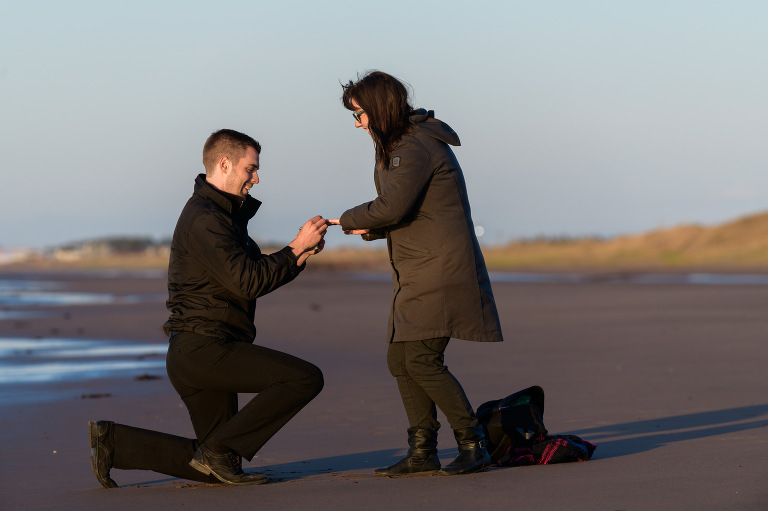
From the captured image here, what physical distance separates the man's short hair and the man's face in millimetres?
21

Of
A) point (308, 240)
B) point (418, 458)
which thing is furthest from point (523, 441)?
point (308, 240)

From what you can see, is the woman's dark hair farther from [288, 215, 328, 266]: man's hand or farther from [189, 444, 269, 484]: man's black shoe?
[189, 444, 269, 484]: man's black shoe

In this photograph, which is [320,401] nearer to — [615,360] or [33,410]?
[33,410]

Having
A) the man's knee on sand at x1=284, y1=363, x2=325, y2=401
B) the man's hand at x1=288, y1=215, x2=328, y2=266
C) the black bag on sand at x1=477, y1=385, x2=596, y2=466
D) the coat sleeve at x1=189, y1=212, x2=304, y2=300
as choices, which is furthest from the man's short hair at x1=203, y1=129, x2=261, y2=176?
the black bag on sand at x1=477, y1=385, x2=596, y2=466

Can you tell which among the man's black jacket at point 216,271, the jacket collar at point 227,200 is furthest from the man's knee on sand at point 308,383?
the jacket collar at point 227,200

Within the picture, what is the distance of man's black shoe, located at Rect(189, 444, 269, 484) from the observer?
15.3 ft

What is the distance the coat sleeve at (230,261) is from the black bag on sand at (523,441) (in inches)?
53.5

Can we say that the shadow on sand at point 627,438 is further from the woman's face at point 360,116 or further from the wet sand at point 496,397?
the woman's face at point 360,116

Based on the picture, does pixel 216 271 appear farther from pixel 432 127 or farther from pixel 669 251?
pixel 669 251

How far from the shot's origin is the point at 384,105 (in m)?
4.93

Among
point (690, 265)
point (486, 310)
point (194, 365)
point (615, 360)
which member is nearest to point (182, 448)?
point (194, 365)

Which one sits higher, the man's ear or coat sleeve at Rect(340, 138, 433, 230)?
the man's ear

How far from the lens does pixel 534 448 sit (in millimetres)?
5133

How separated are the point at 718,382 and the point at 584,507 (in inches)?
177
